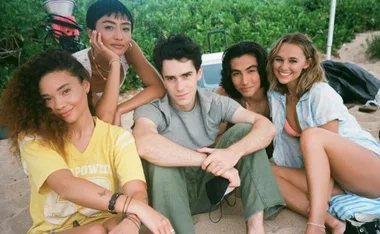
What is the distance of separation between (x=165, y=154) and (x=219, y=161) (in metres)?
0.31

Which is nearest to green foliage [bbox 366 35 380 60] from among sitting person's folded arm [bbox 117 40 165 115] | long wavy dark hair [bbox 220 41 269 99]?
long wavy dark hair [bbox 220 41 269 99]

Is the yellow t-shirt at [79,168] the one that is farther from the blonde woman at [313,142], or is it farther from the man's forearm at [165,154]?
the blonde woman at [313,142]

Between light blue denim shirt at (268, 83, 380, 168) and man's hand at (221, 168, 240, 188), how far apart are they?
687 millimetres

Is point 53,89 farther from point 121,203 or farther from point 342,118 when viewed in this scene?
point 342,118

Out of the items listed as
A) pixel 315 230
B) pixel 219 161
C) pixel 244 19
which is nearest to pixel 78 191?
pixel 219 161

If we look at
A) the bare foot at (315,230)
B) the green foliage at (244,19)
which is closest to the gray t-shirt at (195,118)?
the bare foot at (315,230)

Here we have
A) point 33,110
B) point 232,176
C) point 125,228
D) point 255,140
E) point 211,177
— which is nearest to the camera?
point 125,228

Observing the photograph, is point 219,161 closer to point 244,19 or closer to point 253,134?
point 253,134

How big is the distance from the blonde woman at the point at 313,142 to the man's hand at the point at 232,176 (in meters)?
0.45

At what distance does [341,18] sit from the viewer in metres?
8.80

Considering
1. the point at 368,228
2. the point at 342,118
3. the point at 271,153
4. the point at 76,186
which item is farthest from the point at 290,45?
the point at 76,186

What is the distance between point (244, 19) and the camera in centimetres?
898

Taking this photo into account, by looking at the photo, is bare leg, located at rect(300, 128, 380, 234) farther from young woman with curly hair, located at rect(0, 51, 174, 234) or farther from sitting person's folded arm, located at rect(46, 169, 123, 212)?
sitting person's folded arm, located at rect(46, 169, 123, 212)

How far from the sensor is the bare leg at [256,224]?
79.4 inches
